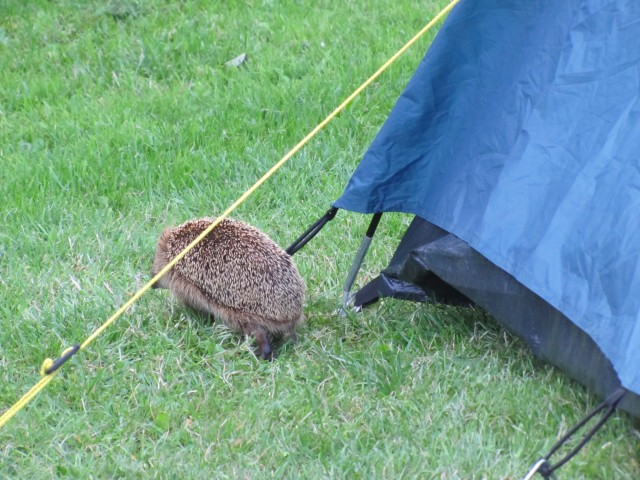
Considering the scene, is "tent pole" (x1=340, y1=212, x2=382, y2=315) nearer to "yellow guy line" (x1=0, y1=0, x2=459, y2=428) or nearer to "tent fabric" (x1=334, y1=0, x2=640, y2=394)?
"tent fabric" (x1=334, y1=0, x2=640, y2=394)

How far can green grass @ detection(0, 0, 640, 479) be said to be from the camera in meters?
3.49

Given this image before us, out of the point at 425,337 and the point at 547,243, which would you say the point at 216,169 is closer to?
the point at 425,337

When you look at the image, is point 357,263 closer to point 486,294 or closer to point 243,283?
point 243,283

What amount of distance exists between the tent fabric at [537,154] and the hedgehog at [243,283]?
432mm

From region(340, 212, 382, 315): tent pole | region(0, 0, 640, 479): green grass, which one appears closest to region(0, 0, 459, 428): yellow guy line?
region(0, 0, 640, 479): green grass

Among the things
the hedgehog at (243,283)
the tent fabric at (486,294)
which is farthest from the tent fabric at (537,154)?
the hedgehog at (243,283)

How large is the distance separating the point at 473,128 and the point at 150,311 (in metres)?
1.67

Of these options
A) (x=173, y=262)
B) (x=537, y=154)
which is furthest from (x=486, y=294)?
(x=173, y=262)

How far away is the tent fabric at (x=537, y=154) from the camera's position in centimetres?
334

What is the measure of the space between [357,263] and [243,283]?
22.3 inches

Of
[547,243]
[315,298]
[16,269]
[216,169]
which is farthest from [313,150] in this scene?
[547,243]

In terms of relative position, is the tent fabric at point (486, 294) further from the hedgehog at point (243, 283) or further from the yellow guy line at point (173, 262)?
the yellow guy line at point (173, 262)

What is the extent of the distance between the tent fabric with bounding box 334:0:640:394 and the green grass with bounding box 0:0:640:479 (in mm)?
508

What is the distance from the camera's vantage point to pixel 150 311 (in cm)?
443
